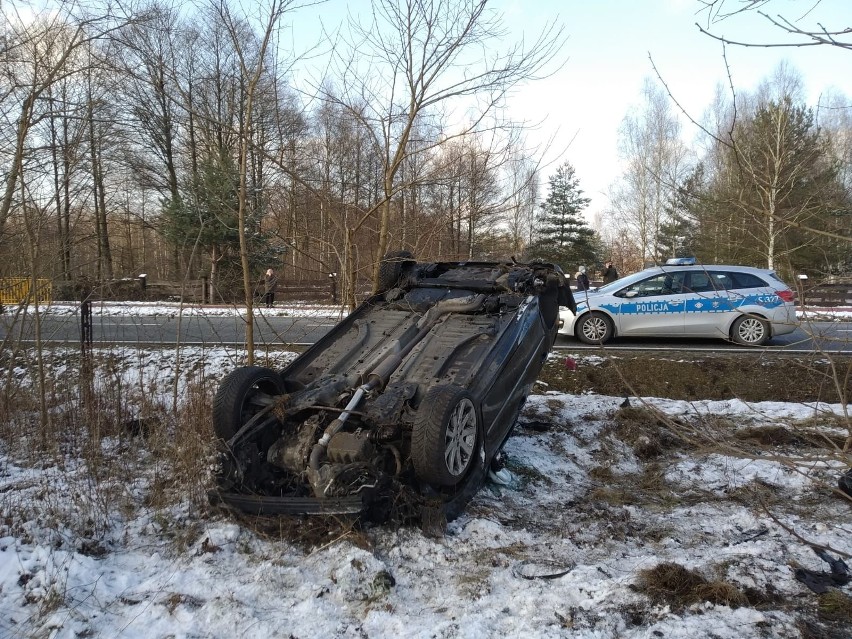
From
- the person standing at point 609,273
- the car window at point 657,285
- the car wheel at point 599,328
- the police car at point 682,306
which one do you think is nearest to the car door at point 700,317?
the police car at point 682,306

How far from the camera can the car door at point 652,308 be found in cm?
1061

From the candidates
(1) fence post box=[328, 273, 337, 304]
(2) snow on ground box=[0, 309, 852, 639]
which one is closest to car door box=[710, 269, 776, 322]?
(2) snow on ground box=[0, 309, 852, 639]

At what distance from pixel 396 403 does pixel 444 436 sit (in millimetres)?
516

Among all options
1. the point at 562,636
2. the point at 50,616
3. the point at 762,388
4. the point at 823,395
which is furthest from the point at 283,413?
the point at 823,395

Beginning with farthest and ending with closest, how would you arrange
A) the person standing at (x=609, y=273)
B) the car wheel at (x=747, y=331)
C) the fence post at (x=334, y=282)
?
the person standing at (x=609, y=273) < the car wheel at (x=747, y=331) < the fence post at (x=334, y=282)

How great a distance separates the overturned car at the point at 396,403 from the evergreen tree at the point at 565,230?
28.8 metres

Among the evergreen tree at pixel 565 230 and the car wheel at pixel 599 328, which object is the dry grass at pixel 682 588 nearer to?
the car wheel at pixel 599 328

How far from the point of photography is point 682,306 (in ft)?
34.7

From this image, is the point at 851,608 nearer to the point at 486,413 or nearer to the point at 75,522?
the point at 486,413

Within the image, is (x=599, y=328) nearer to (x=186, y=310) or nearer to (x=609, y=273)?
(x=609, y=273)

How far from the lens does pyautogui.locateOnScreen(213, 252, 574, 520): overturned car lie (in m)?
3.58

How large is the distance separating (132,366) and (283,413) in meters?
5.56

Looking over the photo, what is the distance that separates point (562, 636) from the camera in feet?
8.83

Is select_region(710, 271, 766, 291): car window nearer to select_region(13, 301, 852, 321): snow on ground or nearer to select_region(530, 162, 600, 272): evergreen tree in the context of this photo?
select_region(13, 301, 852, 321): snow on ground
